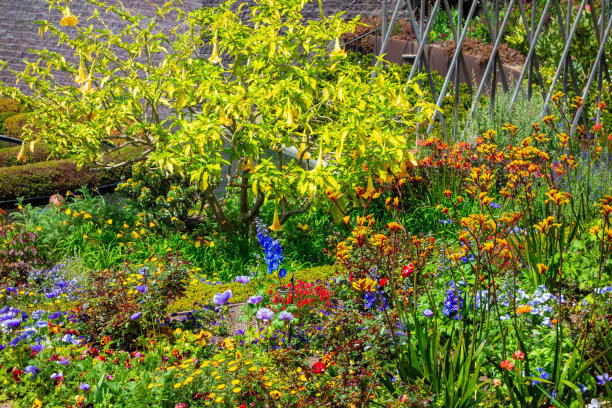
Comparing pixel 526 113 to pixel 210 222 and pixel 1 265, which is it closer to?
pixel 210 222

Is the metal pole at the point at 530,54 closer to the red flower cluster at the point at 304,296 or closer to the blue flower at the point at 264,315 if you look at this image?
the red flower cluster at the point at 304,296

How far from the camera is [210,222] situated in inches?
229

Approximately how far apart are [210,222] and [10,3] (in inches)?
614

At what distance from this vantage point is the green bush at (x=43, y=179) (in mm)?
7516

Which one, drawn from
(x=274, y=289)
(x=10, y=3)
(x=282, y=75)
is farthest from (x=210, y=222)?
(x=10, y=3)

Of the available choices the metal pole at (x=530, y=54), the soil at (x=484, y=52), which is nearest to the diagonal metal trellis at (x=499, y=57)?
the metal pole at (x=530, y=54)

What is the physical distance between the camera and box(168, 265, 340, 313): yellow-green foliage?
4.35m

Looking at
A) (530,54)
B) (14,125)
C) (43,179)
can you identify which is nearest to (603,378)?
(530,54)

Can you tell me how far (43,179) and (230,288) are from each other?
14.1 feet

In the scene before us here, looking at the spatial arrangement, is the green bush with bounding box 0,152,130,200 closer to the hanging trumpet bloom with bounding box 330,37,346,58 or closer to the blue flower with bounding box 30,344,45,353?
the hanging trumpet bloom with bounding box 330,37,346,58

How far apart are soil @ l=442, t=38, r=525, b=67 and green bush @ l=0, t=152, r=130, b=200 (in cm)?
710

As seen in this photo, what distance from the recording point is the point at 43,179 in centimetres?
775

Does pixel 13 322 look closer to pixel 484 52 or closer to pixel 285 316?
pixel 285 316

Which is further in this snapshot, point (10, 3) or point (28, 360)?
point (10, 3)
